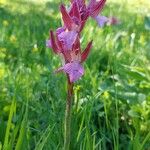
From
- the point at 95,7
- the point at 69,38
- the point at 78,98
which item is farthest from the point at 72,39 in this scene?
the point at 78,98

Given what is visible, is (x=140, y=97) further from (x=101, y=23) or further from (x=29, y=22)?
(x=29, y=22)

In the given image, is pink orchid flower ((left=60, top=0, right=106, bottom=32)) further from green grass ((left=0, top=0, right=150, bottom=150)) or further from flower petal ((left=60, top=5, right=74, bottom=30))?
green grass ((left=0, top=0, right=150, bottom=150))

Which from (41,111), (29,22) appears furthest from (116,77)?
(29,22)

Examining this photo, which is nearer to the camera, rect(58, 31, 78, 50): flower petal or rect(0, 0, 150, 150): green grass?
rect(58, 31, 78, 50): flower petal

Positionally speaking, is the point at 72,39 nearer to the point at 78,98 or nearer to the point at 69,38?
the point at 69,38

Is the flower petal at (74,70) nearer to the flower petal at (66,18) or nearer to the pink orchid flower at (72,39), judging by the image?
the pink orchid flower at (72,39)

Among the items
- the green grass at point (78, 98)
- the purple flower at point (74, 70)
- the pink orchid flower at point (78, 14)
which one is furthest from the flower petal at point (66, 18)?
the green grass at point (78, 98)

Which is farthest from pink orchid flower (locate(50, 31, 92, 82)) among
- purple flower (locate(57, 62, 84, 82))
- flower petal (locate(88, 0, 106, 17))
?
flower petal (locate(88, 0, 106, 17))

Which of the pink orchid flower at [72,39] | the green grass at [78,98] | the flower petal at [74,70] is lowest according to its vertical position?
the green grass at [78,98]
